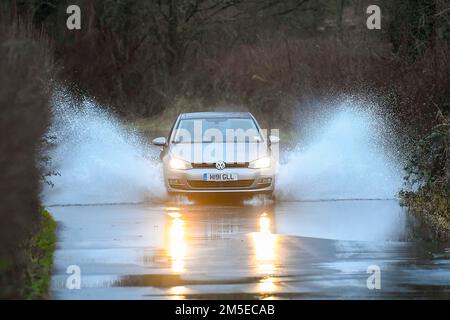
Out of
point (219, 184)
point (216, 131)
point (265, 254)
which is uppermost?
point (216, 131)

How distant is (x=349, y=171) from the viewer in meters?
25.8

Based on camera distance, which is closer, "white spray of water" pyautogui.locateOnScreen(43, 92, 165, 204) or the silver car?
the silver car

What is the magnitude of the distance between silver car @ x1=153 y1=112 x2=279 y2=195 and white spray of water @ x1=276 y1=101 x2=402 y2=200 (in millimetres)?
1415

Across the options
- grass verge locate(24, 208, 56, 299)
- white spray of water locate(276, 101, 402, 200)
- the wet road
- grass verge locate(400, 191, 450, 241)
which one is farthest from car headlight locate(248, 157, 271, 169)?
grass verge locate(24, 208, 56, 299)

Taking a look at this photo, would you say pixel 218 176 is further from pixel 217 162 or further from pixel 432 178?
pixel 432 178

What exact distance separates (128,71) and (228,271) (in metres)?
37.6

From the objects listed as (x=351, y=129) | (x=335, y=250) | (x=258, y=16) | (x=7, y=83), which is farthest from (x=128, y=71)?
(x=7, y=83)

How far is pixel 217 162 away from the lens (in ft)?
74.1

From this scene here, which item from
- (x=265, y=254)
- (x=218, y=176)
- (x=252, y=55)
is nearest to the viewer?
(x=265, y=254)

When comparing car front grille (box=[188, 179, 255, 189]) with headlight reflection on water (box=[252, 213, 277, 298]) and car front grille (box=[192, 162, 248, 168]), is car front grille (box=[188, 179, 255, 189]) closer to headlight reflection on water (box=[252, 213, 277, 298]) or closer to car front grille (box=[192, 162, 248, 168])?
car front grille (box=[192, 162, 248, 168])

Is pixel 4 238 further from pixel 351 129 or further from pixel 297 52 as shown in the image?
pixel 297 52

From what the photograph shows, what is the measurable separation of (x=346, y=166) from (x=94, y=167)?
16.1ft

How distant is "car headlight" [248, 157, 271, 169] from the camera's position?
2277cm

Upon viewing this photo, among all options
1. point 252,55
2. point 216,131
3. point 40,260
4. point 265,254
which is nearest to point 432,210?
point 216,131
